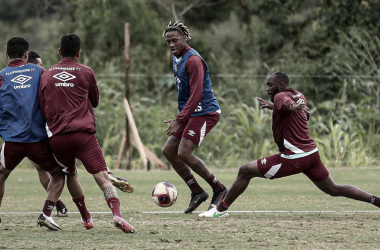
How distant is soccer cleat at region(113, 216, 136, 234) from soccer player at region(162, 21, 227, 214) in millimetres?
1894

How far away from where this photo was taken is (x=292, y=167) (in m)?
7.78

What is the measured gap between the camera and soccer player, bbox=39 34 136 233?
6.97 metres

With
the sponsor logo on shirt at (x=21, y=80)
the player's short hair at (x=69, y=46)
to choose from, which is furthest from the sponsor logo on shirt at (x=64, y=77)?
the sponsor logo on shirt at (x=21, y=80)

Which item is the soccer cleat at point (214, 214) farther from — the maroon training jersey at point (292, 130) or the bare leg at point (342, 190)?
the bare leg at point (342, 190)

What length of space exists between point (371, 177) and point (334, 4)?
9.95 meters

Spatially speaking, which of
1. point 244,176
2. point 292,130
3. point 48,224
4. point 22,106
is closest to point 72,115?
point 22,106

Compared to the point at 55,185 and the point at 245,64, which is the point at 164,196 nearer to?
the point at 55,185

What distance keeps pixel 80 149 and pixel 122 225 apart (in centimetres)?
85

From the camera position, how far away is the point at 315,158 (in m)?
7.82

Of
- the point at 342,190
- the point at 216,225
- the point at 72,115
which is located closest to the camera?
the point at 72,115

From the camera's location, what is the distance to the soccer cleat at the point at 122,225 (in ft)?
22.1

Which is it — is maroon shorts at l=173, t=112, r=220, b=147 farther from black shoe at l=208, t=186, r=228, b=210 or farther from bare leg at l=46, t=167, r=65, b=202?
bare leg at l=46, t=167, r=65, b=202

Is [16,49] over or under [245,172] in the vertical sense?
over

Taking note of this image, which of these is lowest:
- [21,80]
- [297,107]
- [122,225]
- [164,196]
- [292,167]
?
[122,225]
